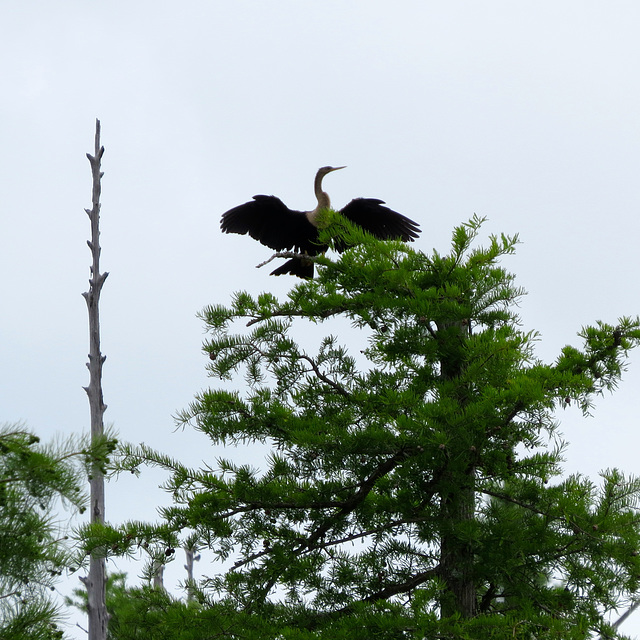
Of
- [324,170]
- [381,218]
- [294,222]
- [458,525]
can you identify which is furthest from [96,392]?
[458,525]

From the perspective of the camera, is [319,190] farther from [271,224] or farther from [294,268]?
[294,268]

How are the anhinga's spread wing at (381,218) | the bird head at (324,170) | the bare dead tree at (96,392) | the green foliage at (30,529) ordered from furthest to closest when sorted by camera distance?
1. the bird head at (324,170)
2. the anhinga's spread wing at (381,218)
3. the bare dead tree at (96,392)
4. the green foliage at (30,529)

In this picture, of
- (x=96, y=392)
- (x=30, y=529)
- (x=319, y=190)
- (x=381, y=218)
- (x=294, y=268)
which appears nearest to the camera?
(x=30, y=529)

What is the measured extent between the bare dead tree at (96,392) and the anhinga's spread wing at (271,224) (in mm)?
1466

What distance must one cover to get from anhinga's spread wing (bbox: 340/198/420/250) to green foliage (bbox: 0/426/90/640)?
5886mm

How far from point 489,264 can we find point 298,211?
12.7 ft

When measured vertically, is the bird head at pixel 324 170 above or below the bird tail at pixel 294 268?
above

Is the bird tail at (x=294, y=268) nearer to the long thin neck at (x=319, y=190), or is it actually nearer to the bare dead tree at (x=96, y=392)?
the long thin neck at (x=319, y=190)

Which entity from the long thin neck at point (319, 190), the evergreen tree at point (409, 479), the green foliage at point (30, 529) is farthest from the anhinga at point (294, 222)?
the green foliage at point (30, 529)

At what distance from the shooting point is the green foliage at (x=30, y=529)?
13.8 ft

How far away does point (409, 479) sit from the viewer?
225 inches

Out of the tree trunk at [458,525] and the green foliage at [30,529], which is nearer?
the green foliage at [30,529]

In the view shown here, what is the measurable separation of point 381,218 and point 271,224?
51.6 inches

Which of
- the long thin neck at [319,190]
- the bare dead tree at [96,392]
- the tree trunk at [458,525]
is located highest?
the long thin neck at [319,190]
